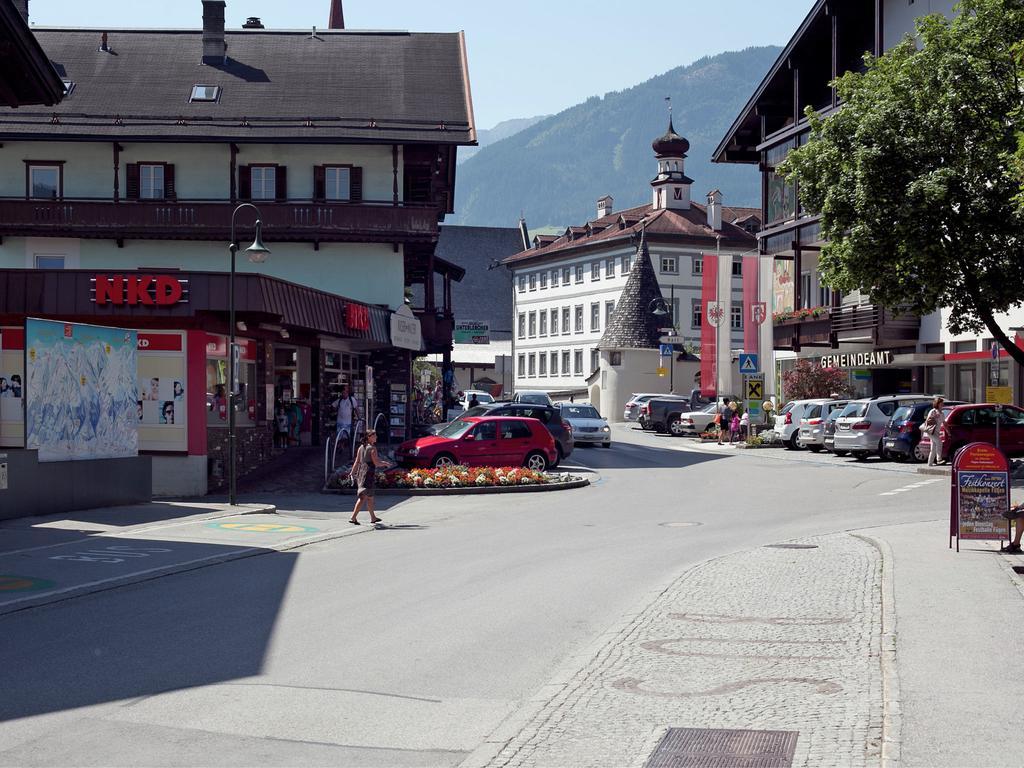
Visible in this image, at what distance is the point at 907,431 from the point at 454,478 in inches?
557

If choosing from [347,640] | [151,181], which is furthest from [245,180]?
[347,640]

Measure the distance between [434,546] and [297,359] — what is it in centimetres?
2366

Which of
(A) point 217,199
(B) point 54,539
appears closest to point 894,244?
(B) point 54,539

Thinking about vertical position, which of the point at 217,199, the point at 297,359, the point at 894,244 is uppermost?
the point at 217,199

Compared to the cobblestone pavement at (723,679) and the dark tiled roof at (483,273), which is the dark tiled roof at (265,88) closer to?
the cobblestone pavement at (723,679)

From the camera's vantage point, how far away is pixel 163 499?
27.6 m

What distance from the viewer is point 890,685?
8406mm

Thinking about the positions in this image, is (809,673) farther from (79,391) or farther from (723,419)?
(723,419)

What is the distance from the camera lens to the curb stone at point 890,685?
22.4 ft

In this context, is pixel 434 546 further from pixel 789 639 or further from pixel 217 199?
pixel 217 199

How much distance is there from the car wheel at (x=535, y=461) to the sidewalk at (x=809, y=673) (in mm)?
18598

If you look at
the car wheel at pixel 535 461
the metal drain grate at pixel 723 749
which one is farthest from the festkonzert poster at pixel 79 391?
the metal drain grate at pixel 723 749

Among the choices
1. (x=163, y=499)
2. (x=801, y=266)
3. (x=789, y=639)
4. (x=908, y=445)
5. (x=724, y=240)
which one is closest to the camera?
(x=789, y=639)

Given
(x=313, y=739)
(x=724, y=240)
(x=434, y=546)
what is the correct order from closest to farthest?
1. (x=313, y=739)
2. (x=434, y=546)
3. (x=724, y=240)
